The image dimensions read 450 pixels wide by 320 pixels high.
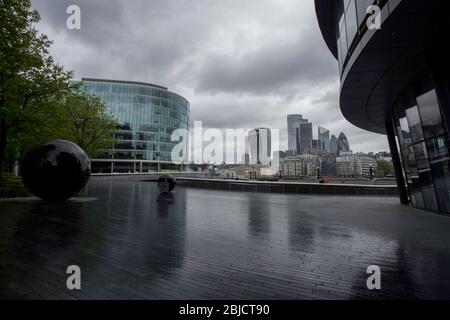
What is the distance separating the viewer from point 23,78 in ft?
46.1

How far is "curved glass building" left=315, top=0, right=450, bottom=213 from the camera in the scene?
6883 mm

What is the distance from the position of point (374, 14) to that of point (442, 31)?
2.43m

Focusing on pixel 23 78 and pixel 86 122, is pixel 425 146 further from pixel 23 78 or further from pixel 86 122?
pixel 86 122

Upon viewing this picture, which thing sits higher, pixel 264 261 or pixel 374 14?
pixel 374 14

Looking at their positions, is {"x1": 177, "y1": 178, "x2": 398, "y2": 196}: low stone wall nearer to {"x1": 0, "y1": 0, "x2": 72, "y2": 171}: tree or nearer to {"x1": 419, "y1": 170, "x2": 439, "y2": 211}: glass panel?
{"x1": 419, "y1": 170, "x2": 439, "y2": 211}: glass panel

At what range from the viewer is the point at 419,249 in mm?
5590

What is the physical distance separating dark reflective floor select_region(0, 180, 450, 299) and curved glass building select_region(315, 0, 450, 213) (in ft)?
17.1

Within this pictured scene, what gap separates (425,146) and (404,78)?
391 centimetres

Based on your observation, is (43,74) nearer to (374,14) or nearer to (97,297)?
(97,297)

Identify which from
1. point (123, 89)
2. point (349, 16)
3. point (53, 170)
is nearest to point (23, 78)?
point (53, 170)

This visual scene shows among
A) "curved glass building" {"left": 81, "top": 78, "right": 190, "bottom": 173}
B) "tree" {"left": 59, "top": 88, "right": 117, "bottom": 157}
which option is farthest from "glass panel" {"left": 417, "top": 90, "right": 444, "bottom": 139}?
"curved glass building" {"left": 81, "top": 78, "right": 190, "bottom": 173}

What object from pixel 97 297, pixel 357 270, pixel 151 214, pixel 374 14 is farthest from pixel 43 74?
pixel 357 270

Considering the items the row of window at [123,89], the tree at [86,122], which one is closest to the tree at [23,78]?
the tree at [86,122]
